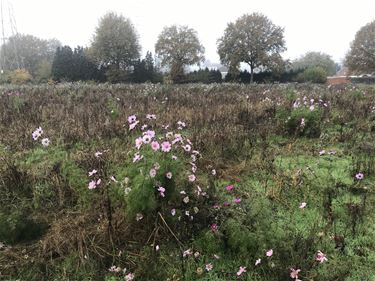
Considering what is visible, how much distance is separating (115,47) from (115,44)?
0.35 m

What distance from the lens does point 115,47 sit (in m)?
34.4

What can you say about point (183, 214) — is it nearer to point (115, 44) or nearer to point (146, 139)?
point (146, 139)

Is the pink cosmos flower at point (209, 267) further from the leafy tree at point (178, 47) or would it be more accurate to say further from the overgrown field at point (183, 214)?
the leafy tree at point (178, 47)

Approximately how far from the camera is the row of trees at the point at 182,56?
34031 millimetres

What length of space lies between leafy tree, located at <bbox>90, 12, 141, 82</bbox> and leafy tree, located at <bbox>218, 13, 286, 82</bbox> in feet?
36.4

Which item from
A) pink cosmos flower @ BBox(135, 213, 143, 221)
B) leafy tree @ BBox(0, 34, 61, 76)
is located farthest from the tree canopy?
pink cosmos flower @ BBox(135, 213, 143, 221)

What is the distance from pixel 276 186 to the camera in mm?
4262

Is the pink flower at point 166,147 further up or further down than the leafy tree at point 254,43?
further down

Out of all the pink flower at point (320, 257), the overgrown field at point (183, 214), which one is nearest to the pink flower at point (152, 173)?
the overgrown field at point (183, 214)

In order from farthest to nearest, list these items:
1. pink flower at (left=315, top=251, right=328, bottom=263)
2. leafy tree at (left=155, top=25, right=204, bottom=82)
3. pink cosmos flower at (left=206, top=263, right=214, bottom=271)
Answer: leafy tree at (left=155, top=25, right=204, bottom=82)
pink cosmos flower at (left=206, top=263, right=214, bottom=271)
pink flower at (left=315, top=251, right=328, bottom=263)

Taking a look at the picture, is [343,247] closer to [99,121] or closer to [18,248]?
[18,248]

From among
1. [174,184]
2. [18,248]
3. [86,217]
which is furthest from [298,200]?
[18,248]

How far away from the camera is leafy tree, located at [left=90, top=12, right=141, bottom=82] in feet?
111

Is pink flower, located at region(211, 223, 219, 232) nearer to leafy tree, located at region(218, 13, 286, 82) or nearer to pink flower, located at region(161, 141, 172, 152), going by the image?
pink flower, located at region(161, 141, 172, 152)
